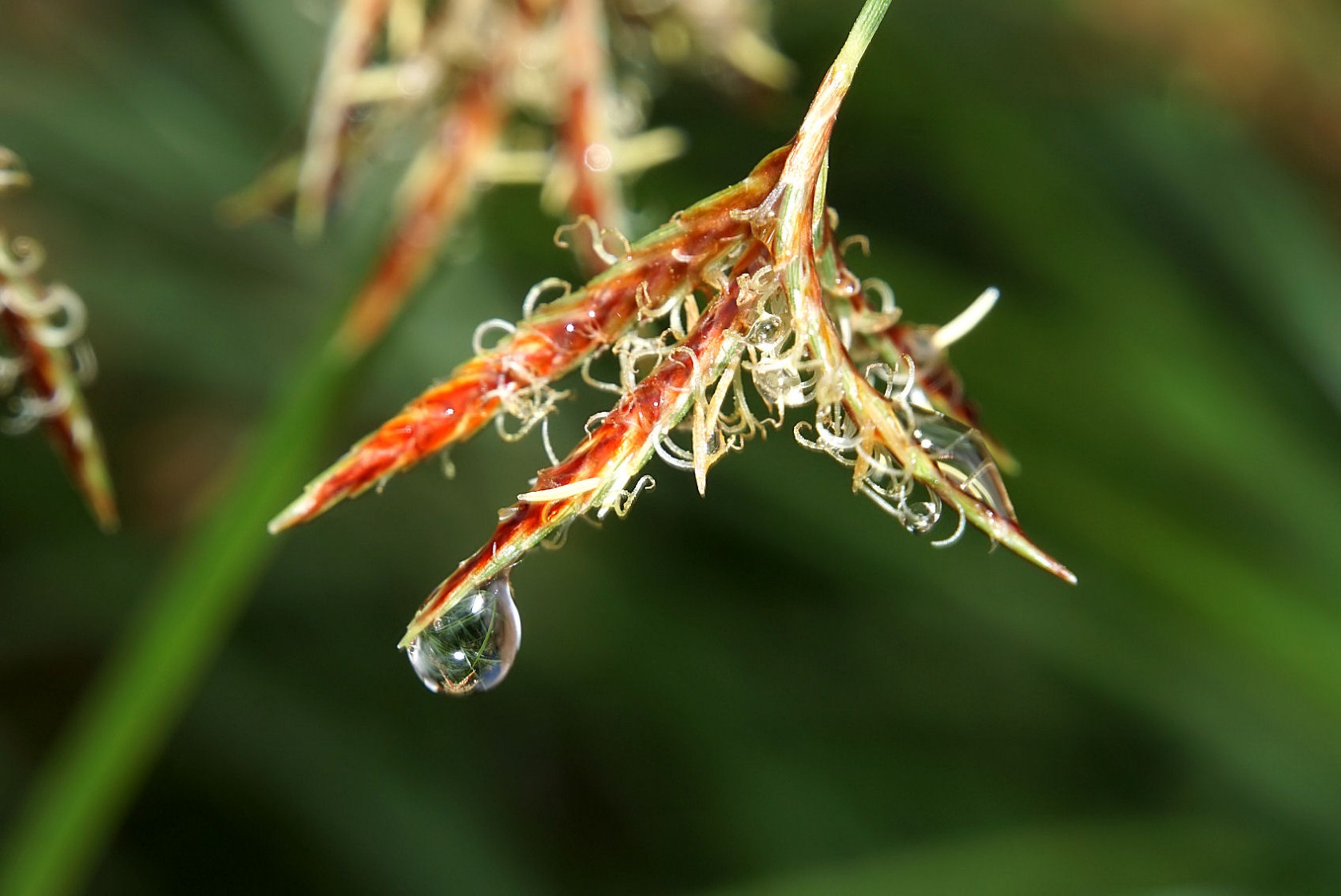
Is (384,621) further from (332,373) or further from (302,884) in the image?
(332,373)

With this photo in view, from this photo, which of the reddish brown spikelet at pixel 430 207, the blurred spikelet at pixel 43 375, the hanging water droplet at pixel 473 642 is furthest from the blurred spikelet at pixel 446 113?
the hanging water droplet at pixel 473 642

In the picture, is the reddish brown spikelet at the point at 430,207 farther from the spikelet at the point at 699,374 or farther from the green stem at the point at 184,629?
the spikelet at the point at 699,374

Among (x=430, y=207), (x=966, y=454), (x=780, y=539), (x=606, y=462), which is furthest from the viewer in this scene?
(x=780, y=539)

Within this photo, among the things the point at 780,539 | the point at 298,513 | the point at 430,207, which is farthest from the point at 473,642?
the point at 780,539

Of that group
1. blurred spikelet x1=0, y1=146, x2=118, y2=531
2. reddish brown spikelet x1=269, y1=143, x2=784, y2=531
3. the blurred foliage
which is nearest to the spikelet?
reddish brown spikelet x1=269, y1=143, x2=784, y2=531

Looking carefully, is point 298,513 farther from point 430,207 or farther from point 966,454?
point 430,207
